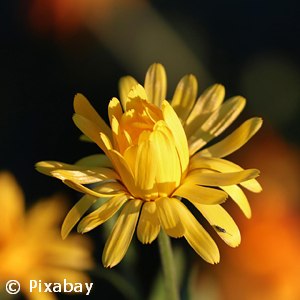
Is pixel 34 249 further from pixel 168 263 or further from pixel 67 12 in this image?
pixel 67 12

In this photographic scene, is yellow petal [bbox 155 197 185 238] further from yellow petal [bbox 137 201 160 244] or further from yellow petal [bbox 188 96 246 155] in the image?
yellow petal [bbox 188 96 246 155]

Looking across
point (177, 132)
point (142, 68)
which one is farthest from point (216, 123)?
point (142, 68)

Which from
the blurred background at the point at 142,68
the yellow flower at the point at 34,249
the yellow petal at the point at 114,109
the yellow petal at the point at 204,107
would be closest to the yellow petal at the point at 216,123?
the yellow petal at the point at 204,107

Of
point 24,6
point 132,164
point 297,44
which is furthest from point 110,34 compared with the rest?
point 132,164

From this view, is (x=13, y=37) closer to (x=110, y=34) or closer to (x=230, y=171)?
(x=110, y=34)

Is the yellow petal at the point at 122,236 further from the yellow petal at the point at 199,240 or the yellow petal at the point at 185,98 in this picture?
the yellow petal at the point at 185,98
